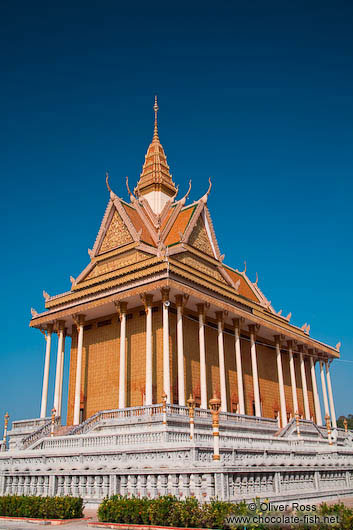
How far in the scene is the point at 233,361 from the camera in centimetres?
3125

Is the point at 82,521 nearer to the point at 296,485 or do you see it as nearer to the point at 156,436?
the point at 296,485

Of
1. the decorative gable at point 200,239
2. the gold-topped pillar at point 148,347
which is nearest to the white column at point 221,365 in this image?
the gold-topped pillar at point 148,347

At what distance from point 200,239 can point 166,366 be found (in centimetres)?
1058

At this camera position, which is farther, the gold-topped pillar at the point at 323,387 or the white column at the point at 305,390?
the gold-topped pillar at the point at 323,387

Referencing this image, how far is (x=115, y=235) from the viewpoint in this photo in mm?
31484

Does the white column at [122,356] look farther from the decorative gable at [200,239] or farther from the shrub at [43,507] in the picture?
the shrub at [43,507]

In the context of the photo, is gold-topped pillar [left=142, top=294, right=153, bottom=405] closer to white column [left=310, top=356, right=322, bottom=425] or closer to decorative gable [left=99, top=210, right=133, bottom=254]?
decorative gable [left=99, top=210, right=133, bottom=254]

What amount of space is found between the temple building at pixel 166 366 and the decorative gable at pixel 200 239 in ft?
0.38

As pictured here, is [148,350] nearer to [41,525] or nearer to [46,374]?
[46,374]

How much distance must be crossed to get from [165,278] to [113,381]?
7.01 m

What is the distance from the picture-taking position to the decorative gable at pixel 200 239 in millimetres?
31266

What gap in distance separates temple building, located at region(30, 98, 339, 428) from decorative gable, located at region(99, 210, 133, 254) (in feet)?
0.23

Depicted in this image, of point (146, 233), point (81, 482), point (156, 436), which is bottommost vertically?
point (81, 482)

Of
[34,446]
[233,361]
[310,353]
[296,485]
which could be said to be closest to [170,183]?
[233,361]
